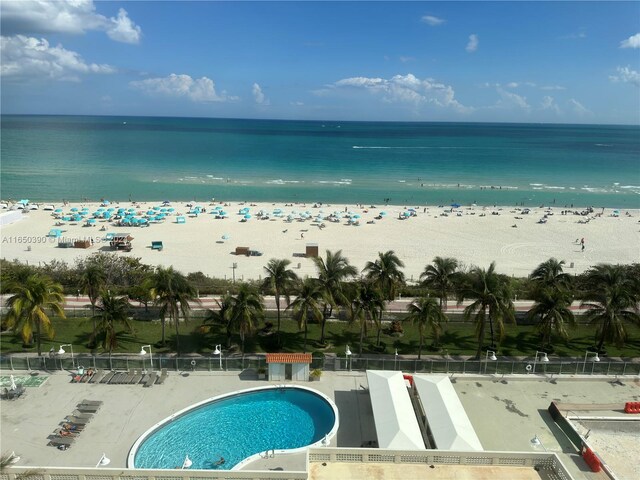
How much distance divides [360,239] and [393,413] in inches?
1527

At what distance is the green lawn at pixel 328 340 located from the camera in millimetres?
28297

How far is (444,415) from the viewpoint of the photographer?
1922 centimetres

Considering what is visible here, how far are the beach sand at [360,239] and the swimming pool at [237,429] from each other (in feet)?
68.5

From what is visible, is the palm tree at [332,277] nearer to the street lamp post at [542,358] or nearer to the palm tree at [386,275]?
the palm tree at [386,275]

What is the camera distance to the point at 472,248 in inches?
2126

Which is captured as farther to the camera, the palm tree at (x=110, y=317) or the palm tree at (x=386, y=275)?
the palm tree at (x=386, y=275)

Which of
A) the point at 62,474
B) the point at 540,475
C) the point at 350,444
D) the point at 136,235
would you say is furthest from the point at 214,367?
the point at 136,235

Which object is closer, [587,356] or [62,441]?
[62,441]

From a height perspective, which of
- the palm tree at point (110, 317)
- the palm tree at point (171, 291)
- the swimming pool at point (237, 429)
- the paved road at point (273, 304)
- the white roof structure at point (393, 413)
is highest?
the palm tree at point (171, 291)

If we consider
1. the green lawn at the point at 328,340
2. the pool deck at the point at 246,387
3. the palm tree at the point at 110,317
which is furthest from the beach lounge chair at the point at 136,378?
the green lawn at the point at 328,340

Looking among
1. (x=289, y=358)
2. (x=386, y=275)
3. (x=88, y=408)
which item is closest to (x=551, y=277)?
(x=386, y=275)

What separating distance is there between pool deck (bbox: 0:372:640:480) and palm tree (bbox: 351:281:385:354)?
319 cm

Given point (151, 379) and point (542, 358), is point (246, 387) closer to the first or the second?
point (151, 379)

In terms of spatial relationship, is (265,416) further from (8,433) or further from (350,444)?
(8,433)
